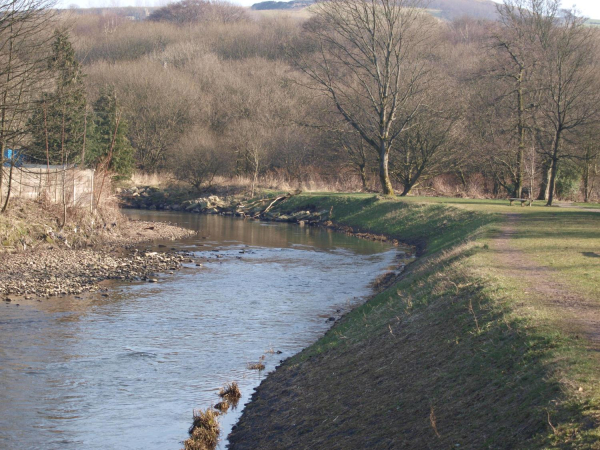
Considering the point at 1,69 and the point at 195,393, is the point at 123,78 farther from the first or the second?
the point at 195,393

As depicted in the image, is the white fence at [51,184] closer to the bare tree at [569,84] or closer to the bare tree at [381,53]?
the bare tree at [381,53]

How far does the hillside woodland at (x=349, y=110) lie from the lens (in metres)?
29.3

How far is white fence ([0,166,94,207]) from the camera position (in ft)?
86.9

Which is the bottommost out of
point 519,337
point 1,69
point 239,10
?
point 519,337

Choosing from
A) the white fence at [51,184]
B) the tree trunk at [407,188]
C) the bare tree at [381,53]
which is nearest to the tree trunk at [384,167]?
the bare tree at [381,53]

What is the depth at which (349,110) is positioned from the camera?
4650 cm

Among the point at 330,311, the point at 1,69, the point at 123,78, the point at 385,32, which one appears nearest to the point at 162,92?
the point at 123,78

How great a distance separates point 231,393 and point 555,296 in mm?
5704

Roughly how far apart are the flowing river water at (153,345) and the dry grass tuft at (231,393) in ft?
0.42

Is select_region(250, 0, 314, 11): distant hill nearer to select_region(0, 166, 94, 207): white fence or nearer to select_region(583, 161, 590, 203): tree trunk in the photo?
select_region(583, 161, 590, 203): tree trunk

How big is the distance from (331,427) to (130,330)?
754cm

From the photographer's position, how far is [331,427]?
7.88 m

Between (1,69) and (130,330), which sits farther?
(1,69)

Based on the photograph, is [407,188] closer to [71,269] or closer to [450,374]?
[71,269]
